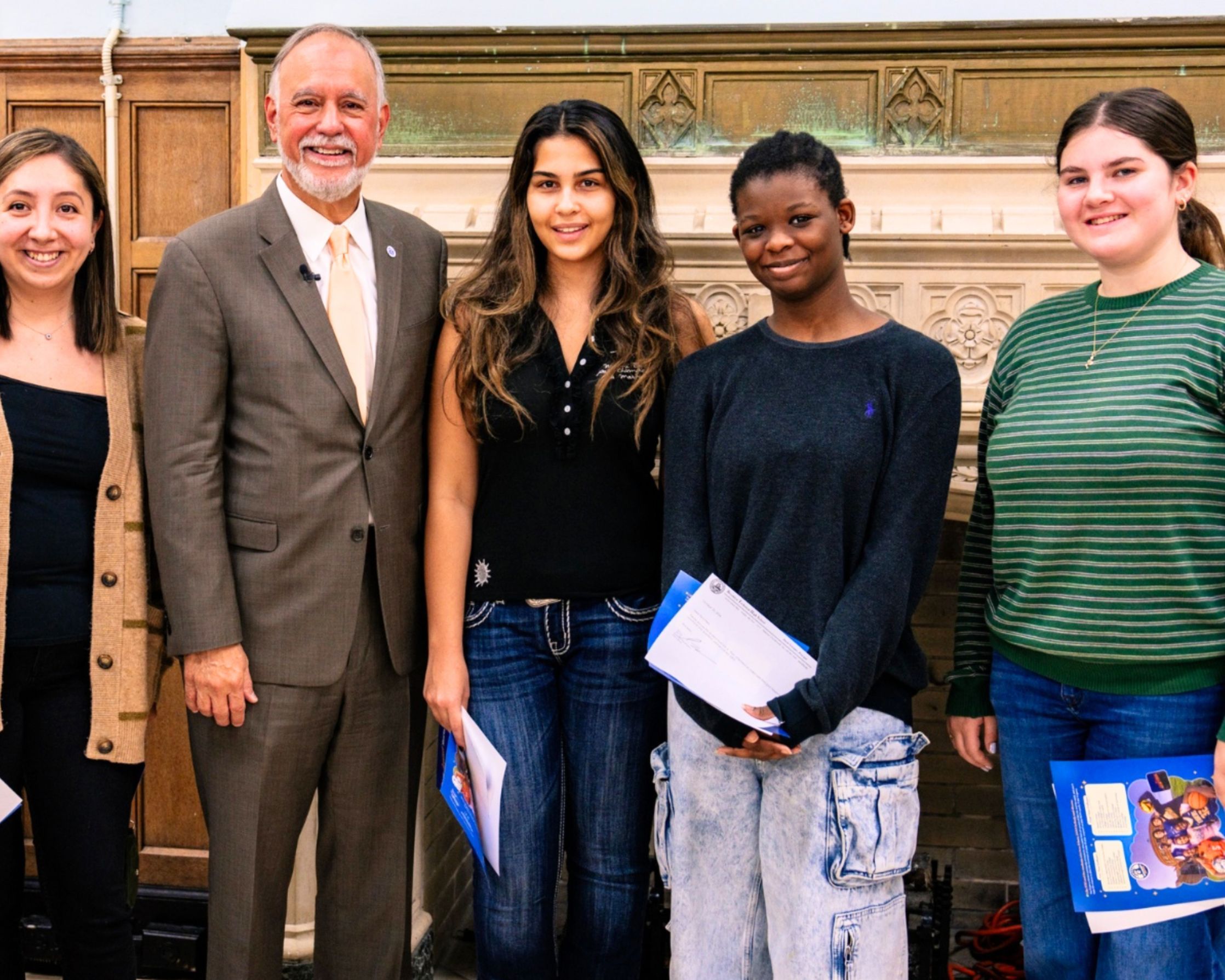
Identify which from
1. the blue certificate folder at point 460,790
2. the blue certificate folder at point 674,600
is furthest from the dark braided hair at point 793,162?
the blue certificate folder at point 460,790

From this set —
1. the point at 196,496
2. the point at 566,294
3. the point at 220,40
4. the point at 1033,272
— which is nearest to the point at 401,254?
the point at 566,294

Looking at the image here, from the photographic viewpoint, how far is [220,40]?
3.06 meters

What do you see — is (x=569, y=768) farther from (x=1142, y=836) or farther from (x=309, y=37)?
(x=309, y=37)

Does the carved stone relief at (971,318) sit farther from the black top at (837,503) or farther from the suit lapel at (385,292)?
the suit lapel at (385,292)

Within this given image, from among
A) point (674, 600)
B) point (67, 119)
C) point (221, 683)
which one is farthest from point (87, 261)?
point (674, 600)

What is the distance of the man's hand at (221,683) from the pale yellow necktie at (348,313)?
48cm

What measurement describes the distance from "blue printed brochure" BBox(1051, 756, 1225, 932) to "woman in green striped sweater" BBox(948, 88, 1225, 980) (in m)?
0.03

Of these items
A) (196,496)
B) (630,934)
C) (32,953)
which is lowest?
(32,953)

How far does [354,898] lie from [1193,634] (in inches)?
61.3

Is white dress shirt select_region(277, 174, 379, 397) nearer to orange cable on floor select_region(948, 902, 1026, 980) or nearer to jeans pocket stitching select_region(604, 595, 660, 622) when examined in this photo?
jeans pocket stitching select_region(604, 595, 660, 622)

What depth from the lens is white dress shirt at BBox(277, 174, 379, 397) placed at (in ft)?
7.19

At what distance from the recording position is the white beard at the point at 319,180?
217 cm

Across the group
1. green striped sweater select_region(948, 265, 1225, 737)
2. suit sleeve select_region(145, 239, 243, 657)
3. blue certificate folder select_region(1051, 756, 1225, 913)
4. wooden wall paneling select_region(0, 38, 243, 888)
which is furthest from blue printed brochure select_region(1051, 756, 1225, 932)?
wooden wall paneling select_region(0, 38, 243, 888)

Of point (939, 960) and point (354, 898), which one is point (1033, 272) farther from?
point (354, 898)
